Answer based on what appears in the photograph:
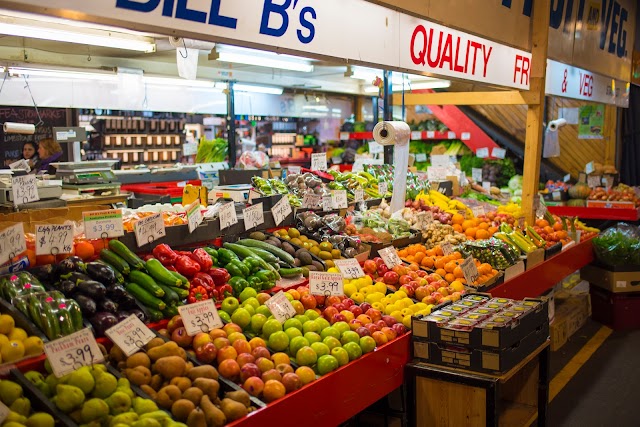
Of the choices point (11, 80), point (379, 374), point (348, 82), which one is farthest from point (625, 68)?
point (11, 80)

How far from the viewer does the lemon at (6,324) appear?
2631 millimetres

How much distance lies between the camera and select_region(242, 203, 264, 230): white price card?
460cm

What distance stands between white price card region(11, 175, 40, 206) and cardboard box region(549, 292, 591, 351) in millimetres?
4984

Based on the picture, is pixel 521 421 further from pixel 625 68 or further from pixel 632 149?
pixel 632 149

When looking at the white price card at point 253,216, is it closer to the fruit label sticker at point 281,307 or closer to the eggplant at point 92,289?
the fruit label sticker at point 281,307

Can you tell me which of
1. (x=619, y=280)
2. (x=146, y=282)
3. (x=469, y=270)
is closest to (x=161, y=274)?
(x=146, y=282)

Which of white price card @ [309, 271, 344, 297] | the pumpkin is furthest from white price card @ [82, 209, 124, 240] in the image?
the pumpkin

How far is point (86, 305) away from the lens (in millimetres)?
2971

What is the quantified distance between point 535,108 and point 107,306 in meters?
4.85

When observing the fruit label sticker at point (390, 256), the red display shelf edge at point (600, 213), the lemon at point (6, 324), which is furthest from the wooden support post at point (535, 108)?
the lemon at point (6, 324)

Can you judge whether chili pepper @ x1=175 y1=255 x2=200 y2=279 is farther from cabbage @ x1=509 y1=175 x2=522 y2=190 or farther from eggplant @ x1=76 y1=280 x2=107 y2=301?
cabbage @ x1=509 y1=175 x2=522 y2=190

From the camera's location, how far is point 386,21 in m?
3.93

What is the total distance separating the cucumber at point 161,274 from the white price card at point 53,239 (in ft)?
1.45

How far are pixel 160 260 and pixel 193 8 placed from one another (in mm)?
1615
